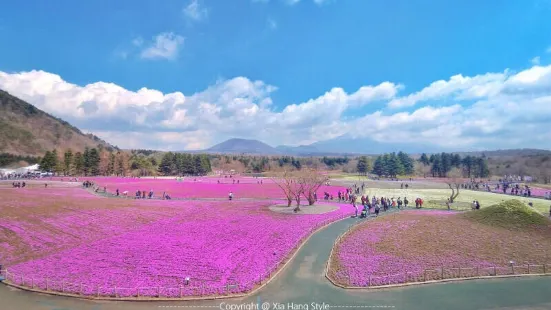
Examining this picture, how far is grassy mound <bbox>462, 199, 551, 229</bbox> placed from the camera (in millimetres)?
27467

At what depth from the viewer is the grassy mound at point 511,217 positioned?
90.1ft

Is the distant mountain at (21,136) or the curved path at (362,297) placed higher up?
the distant mountain at (21,136)

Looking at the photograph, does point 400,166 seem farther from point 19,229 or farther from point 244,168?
point 19,229

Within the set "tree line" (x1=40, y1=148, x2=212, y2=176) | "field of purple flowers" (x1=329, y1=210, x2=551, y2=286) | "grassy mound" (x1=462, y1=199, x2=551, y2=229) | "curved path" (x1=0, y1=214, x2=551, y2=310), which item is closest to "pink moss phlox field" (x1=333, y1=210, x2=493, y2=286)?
"field of purple flowers" (x1=329, y1=210, x2=551, y2=286)

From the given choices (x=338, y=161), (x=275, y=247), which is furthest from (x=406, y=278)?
(x=338, y=161)

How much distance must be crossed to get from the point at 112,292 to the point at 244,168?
480ft

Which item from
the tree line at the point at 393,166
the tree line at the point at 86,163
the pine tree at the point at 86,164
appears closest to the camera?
the tree line at the point at 86,163

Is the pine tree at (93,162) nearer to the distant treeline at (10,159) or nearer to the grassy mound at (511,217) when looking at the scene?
the distant treeline at (10,159)

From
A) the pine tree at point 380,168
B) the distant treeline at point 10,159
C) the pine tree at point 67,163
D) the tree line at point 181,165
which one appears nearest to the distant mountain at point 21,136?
the distant treeline at point 10,159

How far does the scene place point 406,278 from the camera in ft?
62.6

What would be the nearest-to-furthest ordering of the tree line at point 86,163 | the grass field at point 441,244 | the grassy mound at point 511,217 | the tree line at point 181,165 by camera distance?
the grass field at point 441,244 → the grassy mound at point 511,217 → the tree line at point 86,163 → the tree line at point 181,165

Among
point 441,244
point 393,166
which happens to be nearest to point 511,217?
point 441,244

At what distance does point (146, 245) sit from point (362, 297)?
17.2 meters

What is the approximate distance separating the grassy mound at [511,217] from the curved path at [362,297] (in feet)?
29.6
